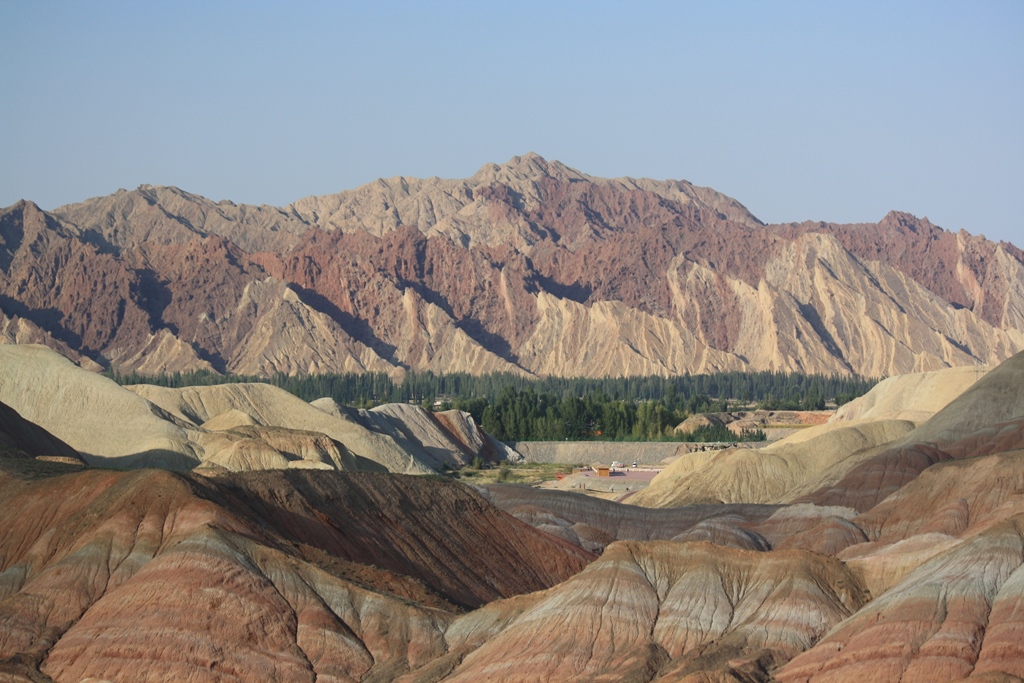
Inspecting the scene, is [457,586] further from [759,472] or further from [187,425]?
[187,425]

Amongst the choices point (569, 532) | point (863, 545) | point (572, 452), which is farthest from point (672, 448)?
point (863, 545)

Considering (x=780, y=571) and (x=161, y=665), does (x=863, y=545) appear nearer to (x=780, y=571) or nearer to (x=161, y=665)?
(x=780, y=571)

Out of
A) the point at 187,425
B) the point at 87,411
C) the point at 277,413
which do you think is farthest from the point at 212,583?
the point at 277,413

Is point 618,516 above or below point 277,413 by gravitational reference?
below

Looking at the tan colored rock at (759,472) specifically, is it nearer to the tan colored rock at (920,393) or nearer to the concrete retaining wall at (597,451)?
the tan colored rock at (920,393)

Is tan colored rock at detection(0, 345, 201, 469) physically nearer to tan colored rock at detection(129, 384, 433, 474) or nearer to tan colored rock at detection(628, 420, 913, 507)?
tan colored rock at detection(129, 384, 433, 474)

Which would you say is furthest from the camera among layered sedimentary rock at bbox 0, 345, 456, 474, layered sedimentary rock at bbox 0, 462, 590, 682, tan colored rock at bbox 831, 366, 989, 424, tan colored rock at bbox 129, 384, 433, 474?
tan colored rock at bbox 831, 366, 989, 424

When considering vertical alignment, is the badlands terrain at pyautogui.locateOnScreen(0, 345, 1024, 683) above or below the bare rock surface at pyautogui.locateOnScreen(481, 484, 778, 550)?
above

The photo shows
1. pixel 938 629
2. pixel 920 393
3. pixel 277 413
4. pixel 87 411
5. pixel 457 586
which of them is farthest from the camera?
pixel 920 393

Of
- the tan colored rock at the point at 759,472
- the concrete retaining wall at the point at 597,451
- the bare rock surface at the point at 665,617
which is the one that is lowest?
the concrete retaining wall at the point at 597,451

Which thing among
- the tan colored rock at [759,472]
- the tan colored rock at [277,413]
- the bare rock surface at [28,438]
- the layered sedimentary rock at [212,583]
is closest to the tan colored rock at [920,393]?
the tan colored rock at [759,472]

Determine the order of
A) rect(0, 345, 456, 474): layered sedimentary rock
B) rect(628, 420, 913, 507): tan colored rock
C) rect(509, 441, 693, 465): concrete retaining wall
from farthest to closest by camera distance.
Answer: rect(509, 441, 693, 465): concrete retaining wall
rect(0, 345, 456, 474): layered sedimentary rock
rect(628, 420, 913, 507): tan colored rock

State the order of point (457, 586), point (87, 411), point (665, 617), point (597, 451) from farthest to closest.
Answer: point (597, 451), point (87, 411), point (457, 586), point (665, 617)

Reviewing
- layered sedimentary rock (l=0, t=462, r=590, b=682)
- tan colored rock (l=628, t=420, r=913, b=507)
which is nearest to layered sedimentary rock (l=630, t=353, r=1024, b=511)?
tan colored rock (l=628, t=420, r=913, b=507)
